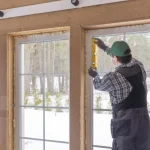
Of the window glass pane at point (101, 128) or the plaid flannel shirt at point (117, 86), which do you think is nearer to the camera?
the plaid flannel shirt at point (117, 86)

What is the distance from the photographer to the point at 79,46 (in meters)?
2.57

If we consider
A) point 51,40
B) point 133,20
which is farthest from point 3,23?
point 133,20

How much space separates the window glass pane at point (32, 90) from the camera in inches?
115

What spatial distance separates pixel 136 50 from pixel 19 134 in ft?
5.05

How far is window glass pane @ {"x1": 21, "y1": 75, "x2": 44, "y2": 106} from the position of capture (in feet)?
9.59

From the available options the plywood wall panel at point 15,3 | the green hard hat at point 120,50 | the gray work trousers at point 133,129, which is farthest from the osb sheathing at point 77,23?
the gray work trousers at point 133,129

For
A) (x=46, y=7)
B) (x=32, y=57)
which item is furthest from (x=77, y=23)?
(x=32, y=57)

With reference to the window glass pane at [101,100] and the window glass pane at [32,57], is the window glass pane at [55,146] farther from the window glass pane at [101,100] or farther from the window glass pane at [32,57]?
the window glass pane at [32,57]

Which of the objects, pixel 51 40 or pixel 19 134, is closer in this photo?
pixel 51 40

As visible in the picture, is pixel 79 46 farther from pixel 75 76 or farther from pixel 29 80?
pixel 29 80

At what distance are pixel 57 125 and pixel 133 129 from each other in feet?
3.31

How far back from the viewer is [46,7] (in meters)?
2.69

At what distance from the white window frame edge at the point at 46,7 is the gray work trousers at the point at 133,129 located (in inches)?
37.5

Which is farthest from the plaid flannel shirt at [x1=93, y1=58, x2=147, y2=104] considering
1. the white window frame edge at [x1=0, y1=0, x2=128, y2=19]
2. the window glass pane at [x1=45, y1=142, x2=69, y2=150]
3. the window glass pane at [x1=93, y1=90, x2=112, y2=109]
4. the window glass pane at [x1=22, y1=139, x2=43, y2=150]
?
the window glass pane at [x1=22, y1=139, x2=43, y2=150]
